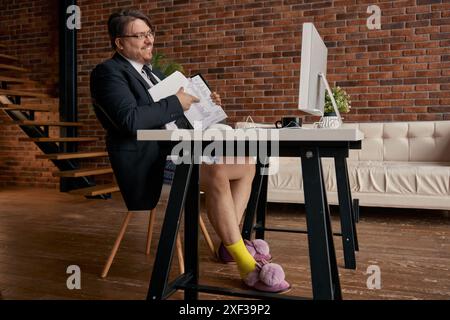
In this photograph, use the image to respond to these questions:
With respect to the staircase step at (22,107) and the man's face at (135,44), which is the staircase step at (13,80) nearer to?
the staircase step at (22,107)

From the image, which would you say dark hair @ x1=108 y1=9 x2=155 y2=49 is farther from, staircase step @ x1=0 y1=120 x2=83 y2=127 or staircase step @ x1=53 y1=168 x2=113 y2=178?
staircase step @ x1=0 y1=120 x2=83 y2=127

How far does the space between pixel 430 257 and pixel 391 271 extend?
37 cm

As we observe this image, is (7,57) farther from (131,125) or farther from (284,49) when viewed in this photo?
(131,125)

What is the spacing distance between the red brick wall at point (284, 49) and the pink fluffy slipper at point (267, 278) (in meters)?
2.76

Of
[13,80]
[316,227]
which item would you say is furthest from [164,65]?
[316,227]

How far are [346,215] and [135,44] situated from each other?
115cm

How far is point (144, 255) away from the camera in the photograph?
86.7 inches

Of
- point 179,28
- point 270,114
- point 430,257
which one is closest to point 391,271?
point 430,257

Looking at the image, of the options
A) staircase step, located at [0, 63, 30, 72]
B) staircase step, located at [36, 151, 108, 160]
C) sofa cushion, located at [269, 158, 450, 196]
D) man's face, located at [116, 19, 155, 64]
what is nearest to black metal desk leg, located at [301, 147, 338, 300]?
man's face, located at [116, 19, 155, 64]

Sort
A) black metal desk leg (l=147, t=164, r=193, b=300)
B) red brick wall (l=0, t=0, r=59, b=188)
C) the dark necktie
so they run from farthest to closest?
red brick wall (l=0, t=0, r=59, b=188), the dark necktie, black metal desk leg (l=147, t=164, r=193, b=300)

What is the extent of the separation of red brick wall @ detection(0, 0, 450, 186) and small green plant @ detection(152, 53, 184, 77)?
0.52 ft

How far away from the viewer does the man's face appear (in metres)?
1.61

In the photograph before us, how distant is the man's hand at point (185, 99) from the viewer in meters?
1.42

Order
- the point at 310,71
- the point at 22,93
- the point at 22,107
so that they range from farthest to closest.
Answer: the point at 22,93 → the point at 22,107 → the point at 310,71
